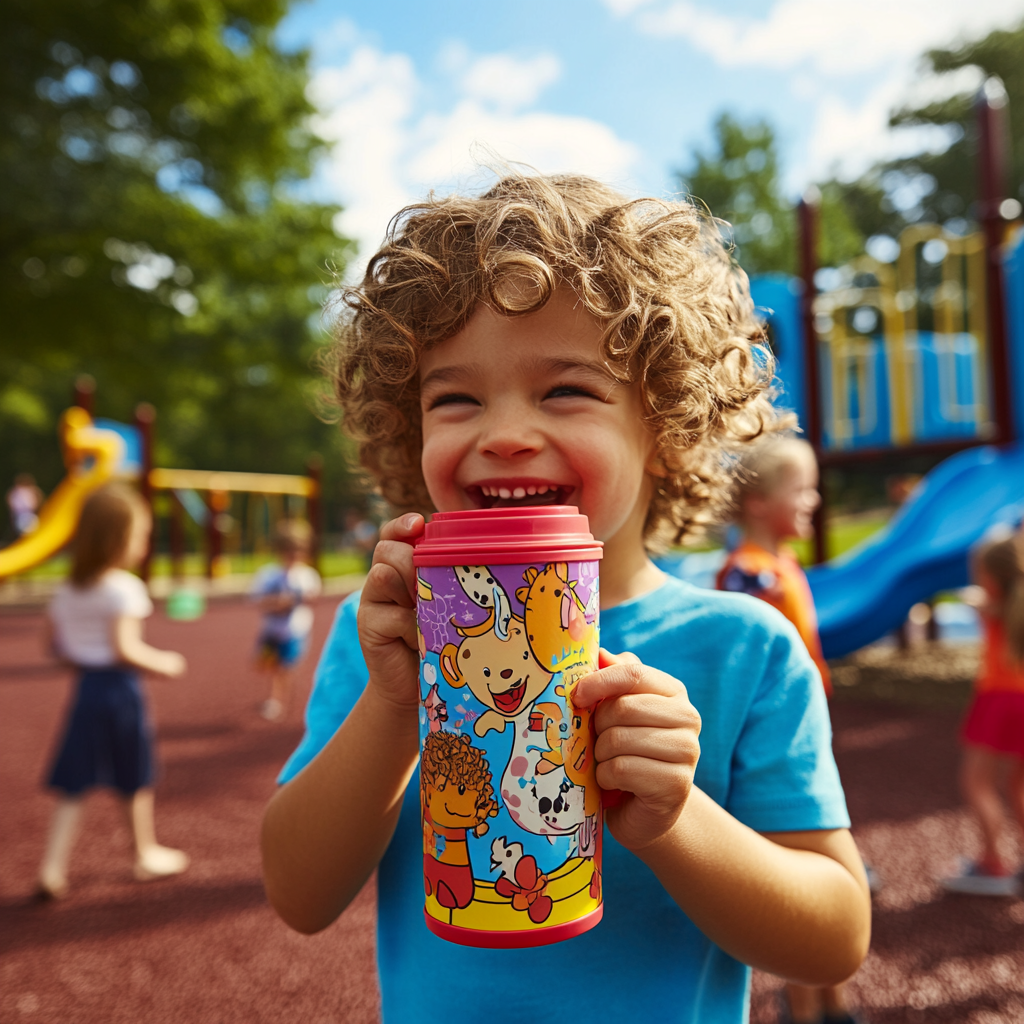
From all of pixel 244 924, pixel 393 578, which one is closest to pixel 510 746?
pixel 393 578

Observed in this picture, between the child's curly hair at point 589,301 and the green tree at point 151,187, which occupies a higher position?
the green tree at point 151,187

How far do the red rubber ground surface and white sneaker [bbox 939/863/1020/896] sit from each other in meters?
0.05

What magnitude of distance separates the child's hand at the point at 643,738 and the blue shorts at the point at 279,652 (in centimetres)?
635

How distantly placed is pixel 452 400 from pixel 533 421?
0.47 ft

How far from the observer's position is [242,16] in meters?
14.2

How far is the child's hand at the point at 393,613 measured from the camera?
3.03ft

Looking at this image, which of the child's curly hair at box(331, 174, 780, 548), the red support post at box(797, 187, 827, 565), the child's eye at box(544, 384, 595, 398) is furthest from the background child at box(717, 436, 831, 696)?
the red support post at box(797, 187, 827, 565)

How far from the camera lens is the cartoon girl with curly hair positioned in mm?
792

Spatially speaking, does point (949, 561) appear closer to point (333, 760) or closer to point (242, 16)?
point (333, 760)

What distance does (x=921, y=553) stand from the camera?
6215 mm

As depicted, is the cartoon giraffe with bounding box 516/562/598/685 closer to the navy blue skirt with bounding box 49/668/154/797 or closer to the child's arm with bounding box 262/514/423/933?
the child's arm with bounding box 262/514/423/933

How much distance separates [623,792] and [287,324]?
1858cm

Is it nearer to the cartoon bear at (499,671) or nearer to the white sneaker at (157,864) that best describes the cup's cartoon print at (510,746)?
the cartoon bear at (499,671)

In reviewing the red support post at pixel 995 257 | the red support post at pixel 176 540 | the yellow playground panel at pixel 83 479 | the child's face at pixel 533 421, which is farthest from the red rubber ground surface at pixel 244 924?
the red support post at pixel 176 540
